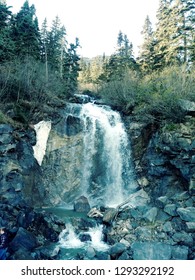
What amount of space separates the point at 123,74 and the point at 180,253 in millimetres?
20540

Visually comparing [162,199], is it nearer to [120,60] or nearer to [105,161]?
[105,161]

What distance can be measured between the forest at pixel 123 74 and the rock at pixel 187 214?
7597 millimetres

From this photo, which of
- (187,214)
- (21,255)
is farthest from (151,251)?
(21,255)

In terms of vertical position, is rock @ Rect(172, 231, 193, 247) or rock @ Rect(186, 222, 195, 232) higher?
A: rock @ Rect(186, 222, 195, 232)

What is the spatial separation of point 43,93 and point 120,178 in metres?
9.74

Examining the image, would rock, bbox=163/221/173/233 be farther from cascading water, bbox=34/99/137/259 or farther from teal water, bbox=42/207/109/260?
cascading water, bbox=34/99/137/259

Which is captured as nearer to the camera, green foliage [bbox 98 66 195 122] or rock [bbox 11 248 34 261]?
rock [bbox 11 248 34 261]

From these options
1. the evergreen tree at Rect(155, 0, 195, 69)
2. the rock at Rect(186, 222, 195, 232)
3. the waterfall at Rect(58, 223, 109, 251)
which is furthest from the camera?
the evergreen tree at Rect(155, 0, 195, 69)

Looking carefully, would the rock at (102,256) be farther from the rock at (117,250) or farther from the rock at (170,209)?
the rock at (170,209)

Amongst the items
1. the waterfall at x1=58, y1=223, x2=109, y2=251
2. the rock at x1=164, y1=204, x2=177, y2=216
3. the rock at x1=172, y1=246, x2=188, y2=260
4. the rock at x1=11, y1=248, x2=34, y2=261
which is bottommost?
the waterfall at x1=58, y1=223, x2=109, y2=251

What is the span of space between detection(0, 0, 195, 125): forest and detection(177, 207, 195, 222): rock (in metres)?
7.60

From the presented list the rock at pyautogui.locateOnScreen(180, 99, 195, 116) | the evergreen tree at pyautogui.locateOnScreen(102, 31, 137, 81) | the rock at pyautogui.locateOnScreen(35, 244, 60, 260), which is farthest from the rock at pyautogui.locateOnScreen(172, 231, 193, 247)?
the evergreen tree at pyautogui.locateOnScreen(102, 31, 137, 81)

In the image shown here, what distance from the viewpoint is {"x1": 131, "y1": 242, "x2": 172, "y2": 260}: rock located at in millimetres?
8777

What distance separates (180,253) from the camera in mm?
8844
